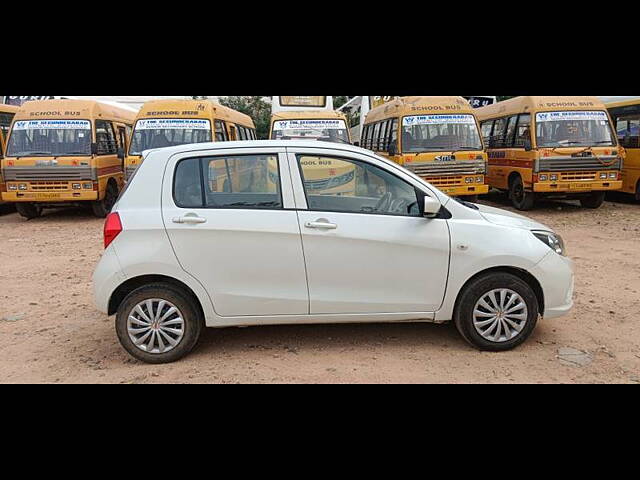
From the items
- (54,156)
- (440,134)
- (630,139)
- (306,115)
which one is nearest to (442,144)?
(440,134)

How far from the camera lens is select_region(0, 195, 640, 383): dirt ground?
4023 millimetres

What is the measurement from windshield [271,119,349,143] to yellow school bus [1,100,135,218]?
3.82 m

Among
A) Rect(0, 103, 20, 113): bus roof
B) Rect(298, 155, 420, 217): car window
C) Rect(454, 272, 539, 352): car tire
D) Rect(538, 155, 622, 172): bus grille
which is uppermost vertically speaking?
Rect(0, 103, 20, 113): bus roof

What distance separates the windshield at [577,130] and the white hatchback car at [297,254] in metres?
8.34

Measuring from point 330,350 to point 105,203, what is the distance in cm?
1026

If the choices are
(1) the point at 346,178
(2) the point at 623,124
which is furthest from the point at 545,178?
(1) the point at 346,178

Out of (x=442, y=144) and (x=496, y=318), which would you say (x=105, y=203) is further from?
(x=496, y=318)

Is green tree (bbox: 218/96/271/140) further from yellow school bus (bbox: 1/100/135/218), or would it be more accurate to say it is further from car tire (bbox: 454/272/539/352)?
car tire (bbox: 454/272/539/352)

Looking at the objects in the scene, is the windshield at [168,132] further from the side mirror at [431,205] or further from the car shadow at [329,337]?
the side mirror at [431,205]

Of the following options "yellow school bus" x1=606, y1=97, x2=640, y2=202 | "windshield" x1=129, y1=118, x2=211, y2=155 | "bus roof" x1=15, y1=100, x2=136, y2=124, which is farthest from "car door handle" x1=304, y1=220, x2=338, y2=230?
"yellow school bus" x1=606, y1=97, x2=640, y2=202

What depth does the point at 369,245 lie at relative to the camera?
418cm

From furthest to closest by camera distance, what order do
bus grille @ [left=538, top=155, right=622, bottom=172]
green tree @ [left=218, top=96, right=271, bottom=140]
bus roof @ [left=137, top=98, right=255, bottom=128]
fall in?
green tree @ [left=218, top=96, right=271, bottom=140] < bus roof @ [left=137, top=98, right=255, bottom=128] < bus grille @ [left=538, top=155, right=622, bottom=172]

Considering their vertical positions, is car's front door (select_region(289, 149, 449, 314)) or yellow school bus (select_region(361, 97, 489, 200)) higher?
yellow school bus (select_region(361, 97, 489, 200))

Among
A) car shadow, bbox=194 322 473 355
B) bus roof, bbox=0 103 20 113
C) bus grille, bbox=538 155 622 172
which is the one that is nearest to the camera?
car shadow, bbox=194 322 473 355
